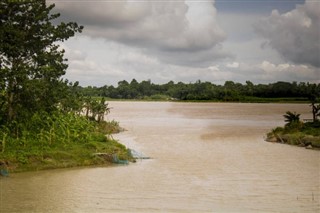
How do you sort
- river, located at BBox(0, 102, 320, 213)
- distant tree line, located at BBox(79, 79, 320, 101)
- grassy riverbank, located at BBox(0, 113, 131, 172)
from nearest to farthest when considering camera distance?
1. river, located at BBox(0, 102, 320, 213)
2. grassy riverbank, located at BBox(0, 113, 131, 172)
3. distant tree line, located at BBox(79, 79, 320, 101)

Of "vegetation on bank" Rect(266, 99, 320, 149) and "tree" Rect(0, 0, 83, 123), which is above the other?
"tree" Rect(0, 0, 83, 123)

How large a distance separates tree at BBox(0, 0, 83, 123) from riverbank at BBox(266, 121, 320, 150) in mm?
20331

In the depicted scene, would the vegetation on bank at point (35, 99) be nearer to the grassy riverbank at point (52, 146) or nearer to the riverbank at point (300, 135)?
the grassy riverbank at point (52, 146)

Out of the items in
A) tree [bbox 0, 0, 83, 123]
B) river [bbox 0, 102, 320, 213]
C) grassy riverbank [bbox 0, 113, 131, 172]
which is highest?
tree [bbox 0, 0, 83, 123]

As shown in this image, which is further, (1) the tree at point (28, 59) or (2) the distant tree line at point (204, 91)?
(2) the distant tree line at point (204, 91)

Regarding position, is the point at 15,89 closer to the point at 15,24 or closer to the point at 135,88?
the point at 15,24

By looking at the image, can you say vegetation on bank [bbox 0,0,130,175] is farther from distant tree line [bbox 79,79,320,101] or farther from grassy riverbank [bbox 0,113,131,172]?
distant tree line [bbox 79,79,320,101]

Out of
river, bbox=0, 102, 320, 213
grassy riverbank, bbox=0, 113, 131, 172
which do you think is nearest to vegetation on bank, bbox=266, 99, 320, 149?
river, bbox=0, 102, 320, 213

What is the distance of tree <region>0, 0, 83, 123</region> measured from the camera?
2111cm

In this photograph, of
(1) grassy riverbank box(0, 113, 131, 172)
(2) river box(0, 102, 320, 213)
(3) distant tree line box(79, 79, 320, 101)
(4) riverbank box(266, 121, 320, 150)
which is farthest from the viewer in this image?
(3) distant tree line box(79, 79, 320, 101)

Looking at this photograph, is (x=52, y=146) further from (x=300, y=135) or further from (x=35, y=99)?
(x=300, y=135)

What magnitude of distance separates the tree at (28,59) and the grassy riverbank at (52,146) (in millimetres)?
1275

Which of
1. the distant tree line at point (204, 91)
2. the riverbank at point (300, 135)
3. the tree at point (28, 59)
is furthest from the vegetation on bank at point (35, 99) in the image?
the distant tree line at point (204, 91)

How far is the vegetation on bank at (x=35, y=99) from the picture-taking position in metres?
21.0
